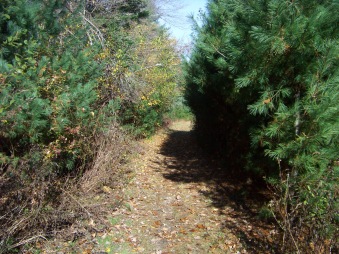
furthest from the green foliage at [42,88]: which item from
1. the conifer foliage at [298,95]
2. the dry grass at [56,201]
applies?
the conifer foliage at [298,95]

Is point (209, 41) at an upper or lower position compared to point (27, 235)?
upper

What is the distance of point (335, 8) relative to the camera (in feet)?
11.1

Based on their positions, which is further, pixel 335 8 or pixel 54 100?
pixel 54 100

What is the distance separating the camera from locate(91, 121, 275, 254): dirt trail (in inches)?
156

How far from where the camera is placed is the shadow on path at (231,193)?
408 centimetres

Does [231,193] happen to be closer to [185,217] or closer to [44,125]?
[185,217]

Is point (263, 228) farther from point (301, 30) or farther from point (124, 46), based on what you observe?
point (124, 46)

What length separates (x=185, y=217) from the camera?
482cm

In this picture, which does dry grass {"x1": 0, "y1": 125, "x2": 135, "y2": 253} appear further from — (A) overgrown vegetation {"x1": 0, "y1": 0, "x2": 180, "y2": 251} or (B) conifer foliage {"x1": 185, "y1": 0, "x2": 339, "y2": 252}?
(B) conifer foliage {"x1": 185, "y1": 0, "x2": 339, "y2": 252}

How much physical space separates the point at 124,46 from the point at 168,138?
5997mm

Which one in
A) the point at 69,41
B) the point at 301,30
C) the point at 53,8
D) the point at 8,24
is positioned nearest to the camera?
the point at 301,30

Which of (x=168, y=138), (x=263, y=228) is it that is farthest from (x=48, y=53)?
(x=168, y=138)

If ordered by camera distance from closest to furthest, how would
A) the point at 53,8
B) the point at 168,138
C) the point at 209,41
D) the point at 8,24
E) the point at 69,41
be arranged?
the point at 8,24 < the point at 53,8 < the point at 69,41 < the point at 209,41 < the point at 168,138

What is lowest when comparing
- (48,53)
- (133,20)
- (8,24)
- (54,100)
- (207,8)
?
(54,100)
